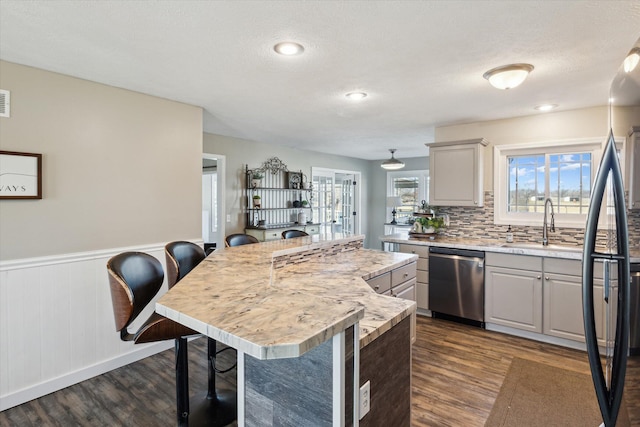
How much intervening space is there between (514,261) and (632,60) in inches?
125

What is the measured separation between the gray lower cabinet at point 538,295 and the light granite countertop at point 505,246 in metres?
0.07

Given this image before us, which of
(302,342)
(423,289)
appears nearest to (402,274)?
(423,289)

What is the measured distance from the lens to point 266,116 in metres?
4.04

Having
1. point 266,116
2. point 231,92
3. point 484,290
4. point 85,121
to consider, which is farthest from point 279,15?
point 484,290

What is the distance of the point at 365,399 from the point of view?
1.18 meters

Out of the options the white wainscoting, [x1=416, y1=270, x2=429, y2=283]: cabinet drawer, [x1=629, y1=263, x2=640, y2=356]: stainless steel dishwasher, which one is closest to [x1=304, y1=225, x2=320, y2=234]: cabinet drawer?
[x1=416, y1=270, x2=429, y2=283]: cabinet drawer

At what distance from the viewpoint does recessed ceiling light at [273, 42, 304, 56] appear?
217cm

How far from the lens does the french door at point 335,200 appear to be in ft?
23.9

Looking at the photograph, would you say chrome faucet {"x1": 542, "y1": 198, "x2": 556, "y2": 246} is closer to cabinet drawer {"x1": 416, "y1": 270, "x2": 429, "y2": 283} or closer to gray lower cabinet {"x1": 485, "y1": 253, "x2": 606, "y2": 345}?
gray lower cabinet {"x1": 485, "y1": 253, "x2": 606, "y2": 345}

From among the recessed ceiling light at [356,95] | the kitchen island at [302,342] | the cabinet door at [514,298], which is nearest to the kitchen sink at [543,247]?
the cabinet door at [514,298]

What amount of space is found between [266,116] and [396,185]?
5.10 meters

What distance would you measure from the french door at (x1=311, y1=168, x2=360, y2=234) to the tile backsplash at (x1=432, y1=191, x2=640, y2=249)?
120 inches

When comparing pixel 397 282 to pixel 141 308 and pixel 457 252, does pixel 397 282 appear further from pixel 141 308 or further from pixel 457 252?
pixel 141 308

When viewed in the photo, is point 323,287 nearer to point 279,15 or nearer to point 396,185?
point 279,15
